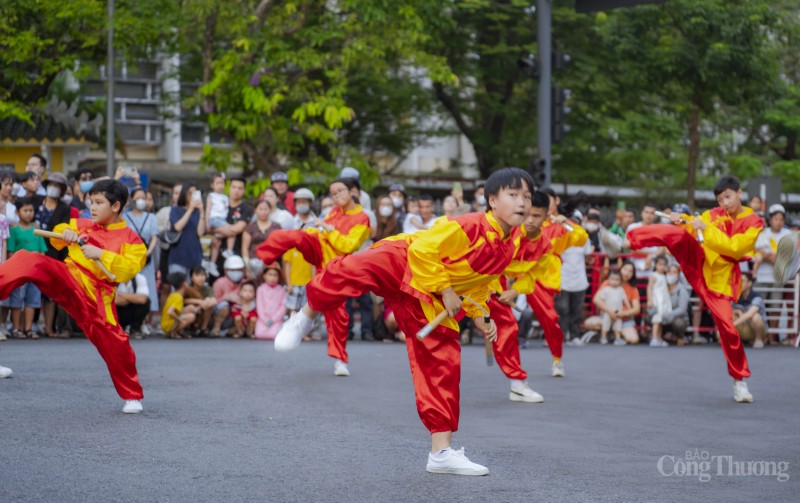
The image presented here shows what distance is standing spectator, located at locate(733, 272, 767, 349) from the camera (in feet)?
57.2

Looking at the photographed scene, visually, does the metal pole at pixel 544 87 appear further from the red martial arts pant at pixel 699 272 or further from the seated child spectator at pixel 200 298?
the red martial arts pant at pixel 699 272

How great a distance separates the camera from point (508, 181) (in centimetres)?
727

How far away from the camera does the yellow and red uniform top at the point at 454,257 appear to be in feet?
23.0

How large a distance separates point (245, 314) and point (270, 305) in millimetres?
377

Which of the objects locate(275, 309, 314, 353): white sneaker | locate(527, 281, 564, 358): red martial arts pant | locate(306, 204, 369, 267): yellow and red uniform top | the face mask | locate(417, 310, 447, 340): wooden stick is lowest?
locate(527, 281, 564, 358): red martial arts pant

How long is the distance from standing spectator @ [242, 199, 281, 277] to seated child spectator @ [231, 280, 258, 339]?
34 cm

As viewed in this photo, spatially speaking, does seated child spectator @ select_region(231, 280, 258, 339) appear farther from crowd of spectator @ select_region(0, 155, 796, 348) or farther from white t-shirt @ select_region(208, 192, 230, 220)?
white t-shirt @ select_region(208, 192, 230, 220)

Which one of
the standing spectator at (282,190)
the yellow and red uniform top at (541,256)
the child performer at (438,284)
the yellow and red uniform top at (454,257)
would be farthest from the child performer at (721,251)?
the standing spectator at (282,190)

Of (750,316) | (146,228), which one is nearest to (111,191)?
(146,228)

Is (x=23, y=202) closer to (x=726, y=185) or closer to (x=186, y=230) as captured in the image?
(x=186, y=230)

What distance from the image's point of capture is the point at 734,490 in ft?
22.3

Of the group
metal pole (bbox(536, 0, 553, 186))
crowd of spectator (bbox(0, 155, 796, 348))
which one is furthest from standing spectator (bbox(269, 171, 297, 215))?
metal pole (bbox(536, 0, 553, 186))

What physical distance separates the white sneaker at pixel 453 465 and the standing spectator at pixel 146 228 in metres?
9.38

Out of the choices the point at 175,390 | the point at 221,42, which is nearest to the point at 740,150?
the point at 221,42
